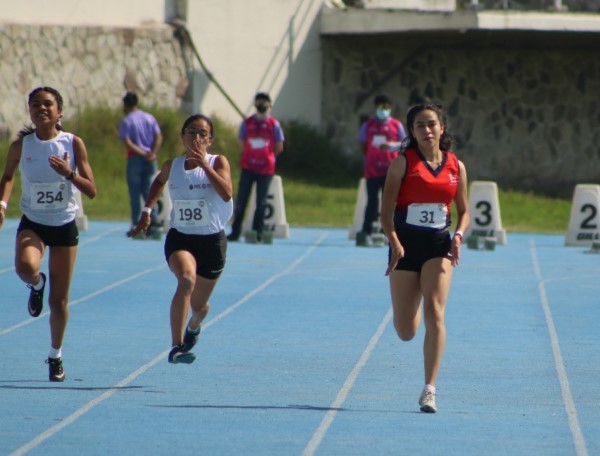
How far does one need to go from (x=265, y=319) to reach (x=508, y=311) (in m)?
2.37

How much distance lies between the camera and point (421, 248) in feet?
29.1

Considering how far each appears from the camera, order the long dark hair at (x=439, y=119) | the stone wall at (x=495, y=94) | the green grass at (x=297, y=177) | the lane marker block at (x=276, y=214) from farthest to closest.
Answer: the stone wall at (x=495, y=94), the green grass at (x=297, y=177), the lane marker block at (x=276, y=214), the long dark hair at (x=439, y=119)

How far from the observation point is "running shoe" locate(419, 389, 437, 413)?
8.58 meters

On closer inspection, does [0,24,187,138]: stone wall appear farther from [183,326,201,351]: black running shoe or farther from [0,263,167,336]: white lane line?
[183,326,201,351]: black running shoe

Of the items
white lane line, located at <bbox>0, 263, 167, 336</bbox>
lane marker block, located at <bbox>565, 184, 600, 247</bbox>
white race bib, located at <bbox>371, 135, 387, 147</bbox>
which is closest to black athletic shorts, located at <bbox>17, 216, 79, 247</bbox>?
white lane line, located at <bbox>0, 263, 167, 336</bbox>

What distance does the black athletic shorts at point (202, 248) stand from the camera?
9852mm

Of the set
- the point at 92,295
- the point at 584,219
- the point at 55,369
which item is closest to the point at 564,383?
the point at 55,369

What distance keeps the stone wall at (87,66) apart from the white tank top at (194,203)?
56.4 ft

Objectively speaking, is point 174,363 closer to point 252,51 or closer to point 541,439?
point 541,439

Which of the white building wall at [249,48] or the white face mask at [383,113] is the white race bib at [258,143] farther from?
the white building wall at [249,48]

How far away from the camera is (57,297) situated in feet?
31.2

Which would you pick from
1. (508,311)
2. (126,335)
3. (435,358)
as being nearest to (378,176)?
(508,311)

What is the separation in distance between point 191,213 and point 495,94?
21320 mm

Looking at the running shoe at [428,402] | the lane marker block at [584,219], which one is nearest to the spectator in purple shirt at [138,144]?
the lane marker block at [584,219]
